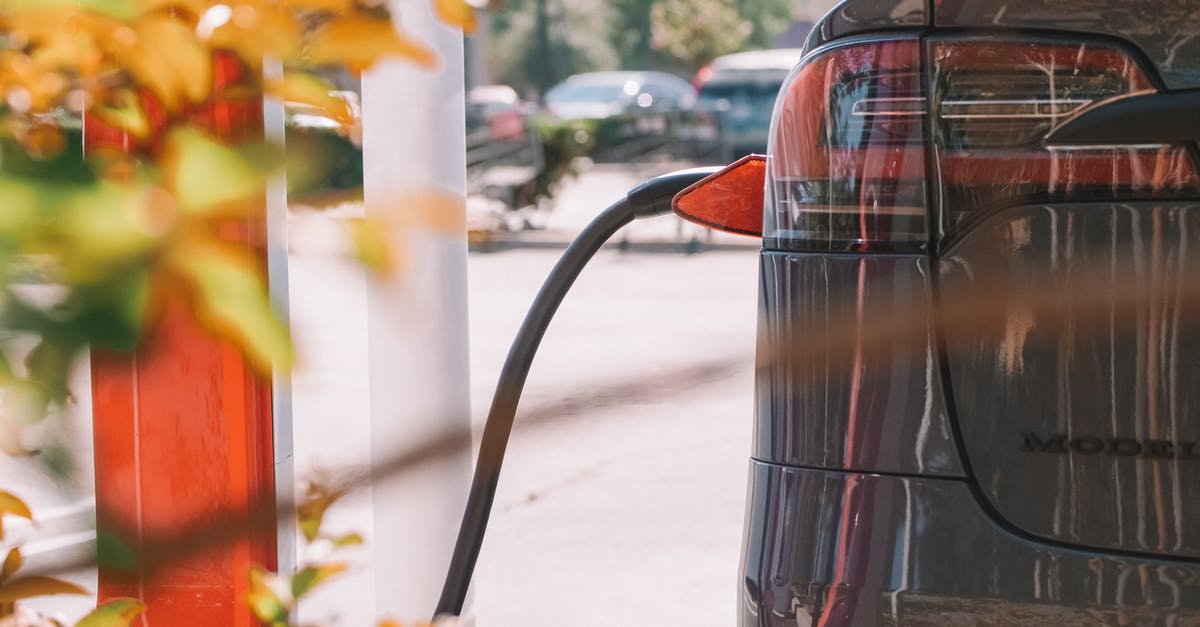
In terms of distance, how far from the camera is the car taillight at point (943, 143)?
5.25 feet

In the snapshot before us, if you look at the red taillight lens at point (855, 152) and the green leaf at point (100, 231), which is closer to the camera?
the green leaf at point (100, 231)

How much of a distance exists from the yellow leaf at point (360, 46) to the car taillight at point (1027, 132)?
1030mm

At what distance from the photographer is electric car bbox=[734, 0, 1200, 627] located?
5.17ft

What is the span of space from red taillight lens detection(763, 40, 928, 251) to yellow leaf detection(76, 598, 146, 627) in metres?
0.96

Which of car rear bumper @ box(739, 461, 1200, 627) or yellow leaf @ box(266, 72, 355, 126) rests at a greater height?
yellow leaf @ box(266, 72, 355, 126)

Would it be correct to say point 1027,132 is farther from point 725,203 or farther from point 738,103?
point 738,103

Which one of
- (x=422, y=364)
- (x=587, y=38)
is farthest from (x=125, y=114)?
(x=587, y=38)

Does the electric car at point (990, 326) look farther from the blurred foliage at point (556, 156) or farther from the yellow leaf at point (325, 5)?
the blurred foliage at point (556, 156)

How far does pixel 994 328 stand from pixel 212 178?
1188 mm

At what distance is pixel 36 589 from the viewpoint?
3.34ft

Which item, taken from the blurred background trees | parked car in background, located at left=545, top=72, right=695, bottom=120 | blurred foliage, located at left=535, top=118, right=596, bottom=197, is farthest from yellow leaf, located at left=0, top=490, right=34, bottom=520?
the blurred background trees

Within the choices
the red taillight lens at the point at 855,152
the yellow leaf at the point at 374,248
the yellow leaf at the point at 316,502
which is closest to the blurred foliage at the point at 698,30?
the red taillight lens at the point at 855,152

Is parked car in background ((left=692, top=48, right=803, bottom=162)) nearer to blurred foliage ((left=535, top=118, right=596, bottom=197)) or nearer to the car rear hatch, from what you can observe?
blurred foliage ((left=535, top=118, right=596, bottom=197))

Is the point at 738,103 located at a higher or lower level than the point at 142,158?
higher
